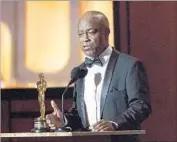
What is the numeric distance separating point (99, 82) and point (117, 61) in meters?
0.10

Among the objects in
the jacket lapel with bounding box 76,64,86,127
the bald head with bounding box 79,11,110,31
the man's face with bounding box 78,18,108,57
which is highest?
the bald head with bounding box 79,11,110,31

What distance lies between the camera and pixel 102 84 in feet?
5.68

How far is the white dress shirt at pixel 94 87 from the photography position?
5.68ft

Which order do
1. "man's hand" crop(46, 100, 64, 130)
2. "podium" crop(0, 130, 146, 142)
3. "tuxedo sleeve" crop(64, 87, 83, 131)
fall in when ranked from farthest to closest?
"tuxedo sleeve" crop(64, 87, 83, 131) < "man's hand" crop(46, 100, 64, 130) < "podium" crop(0, 130, 146, 142)

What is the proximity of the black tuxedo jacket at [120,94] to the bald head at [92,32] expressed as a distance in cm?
6

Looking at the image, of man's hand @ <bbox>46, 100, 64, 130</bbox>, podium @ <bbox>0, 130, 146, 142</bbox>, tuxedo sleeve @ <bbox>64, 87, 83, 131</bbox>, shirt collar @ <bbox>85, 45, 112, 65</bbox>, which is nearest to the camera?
podium @ <bbox>0, 130, 146, 142</bbox>

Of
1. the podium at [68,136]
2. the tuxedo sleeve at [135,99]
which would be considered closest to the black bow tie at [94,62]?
the tuxedo sleeve at [135,99]

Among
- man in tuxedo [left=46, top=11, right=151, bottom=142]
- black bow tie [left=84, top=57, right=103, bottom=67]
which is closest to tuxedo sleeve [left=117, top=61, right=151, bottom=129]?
man in tuxedo [left=46, top=11, right=151, bottom=142]

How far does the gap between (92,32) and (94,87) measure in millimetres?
182

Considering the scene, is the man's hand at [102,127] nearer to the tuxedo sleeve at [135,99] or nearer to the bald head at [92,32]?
the tuxedo sleeve at [135,99]

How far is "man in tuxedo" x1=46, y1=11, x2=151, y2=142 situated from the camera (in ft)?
5.48

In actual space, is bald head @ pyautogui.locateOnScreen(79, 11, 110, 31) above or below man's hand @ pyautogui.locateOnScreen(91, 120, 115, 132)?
above

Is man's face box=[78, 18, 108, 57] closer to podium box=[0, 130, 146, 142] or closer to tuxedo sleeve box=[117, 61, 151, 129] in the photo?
tuxedo sleeve box=[117, 61, 151, 129]

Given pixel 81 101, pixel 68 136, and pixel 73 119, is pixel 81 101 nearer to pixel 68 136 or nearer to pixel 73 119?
pixel 73 119
